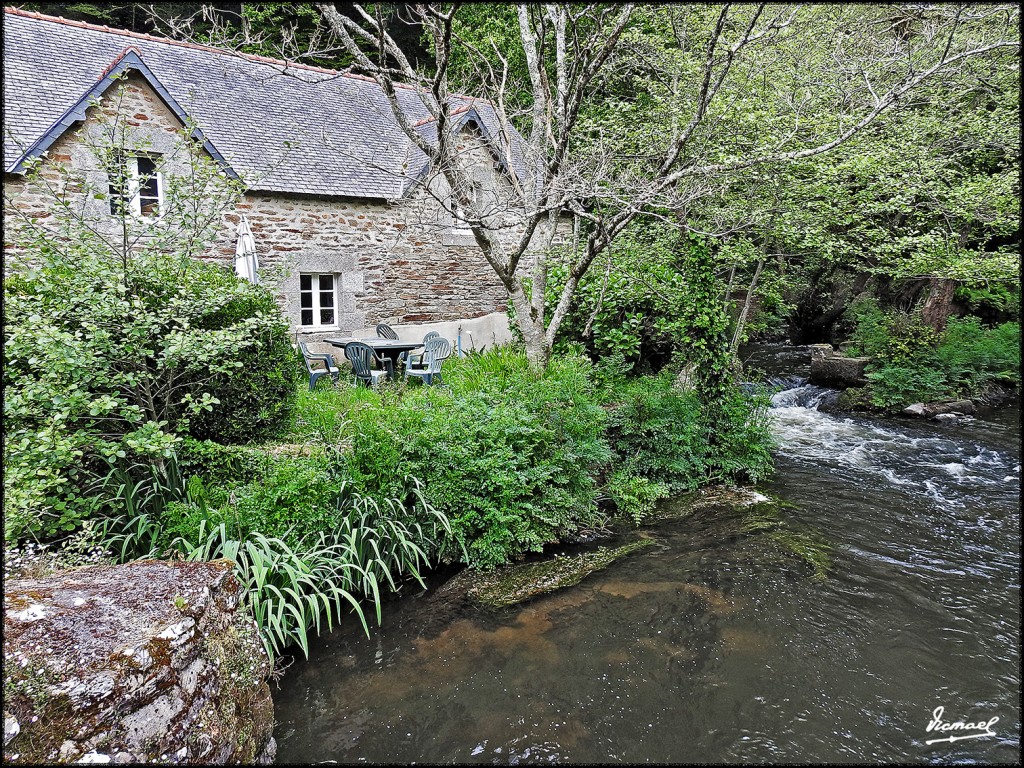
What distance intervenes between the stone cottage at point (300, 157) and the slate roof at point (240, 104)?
0.10 ft

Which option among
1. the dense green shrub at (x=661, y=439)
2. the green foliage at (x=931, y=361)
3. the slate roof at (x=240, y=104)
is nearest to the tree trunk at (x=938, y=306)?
the green foliage at (x=931, y=361)

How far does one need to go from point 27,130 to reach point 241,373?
751 cm

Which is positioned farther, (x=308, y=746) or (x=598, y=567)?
(x=598, y=567)

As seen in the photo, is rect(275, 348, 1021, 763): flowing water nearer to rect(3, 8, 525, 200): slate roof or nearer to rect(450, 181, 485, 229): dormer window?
rect(450, 181, 485, 229): dormer window

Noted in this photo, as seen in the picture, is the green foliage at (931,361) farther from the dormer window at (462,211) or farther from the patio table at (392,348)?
the patio table at (392,348)

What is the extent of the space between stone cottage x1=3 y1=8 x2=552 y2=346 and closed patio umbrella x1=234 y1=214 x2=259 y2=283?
2.08 feet

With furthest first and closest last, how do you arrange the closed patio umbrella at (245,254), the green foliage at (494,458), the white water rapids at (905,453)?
1. the closed patio umbrella at (245,254)
2. the white water rapids at (905,453)
3. the green foliage at (494,458)

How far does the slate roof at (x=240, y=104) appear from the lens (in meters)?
9.83

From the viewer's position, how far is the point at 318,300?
12.0m

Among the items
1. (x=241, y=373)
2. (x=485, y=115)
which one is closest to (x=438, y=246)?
(x=485, y=115)

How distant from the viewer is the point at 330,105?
1299 centimetres

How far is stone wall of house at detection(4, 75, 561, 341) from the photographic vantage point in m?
10.0

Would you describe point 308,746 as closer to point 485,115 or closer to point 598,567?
point 598,567
